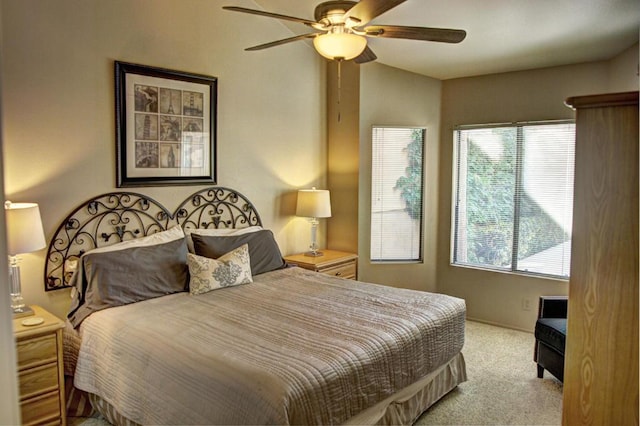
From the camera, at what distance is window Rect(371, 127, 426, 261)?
195 inches

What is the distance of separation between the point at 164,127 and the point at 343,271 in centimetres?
207

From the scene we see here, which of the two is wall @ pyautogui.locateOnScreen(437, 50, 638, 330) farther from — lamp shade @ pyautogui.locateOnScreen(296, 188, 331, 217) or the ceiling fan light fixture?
the ceiling fan light fixture

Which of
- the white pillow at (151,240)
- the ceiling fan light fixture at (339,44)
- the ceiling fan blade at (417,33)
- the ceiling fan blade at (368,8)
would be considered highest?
the ceiling fan blade at (368,8)

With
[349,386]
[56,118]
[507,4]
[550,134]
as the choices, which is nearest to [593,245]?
[349,386]

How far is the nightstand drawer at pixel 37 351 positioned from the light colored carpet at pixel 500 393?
7.22 ft

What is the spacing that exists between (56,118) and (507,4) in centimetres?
→ 305

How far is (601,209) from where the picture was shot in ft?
4.61

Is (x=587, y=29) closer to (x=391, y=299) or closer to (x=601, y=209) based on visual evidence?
(x=391, y=299)

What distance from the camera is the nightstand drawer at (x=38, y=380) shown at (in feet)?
8.65

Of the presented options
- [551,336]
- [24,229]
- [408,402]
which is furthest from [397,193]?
[24,229]

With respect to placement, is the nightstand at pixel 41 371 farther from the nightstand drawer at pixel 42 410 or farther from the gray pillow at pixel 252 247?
the gray pillow at pixel 252 247

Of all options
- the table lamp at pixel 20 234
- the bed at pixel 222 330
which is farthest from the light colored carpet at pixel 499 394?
the table lamp at pixel 20 234

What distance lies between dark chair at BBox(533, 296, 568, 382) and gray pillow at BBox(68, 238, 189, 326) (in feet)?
8.53

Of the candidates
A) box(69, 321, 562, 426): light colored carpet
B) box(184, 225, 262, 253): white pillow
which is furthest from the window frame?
box(184, 225, 262, 253): white pillow
